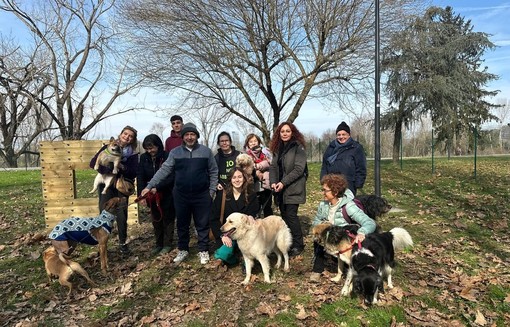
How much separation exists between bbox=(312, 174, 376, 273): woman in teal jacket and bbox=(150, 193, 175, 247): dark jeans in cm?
240

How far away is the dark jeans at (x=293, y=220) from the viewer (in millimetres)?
4941

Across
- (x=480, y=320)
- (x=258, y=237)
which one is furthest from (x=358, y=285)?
(x=258, y=237)

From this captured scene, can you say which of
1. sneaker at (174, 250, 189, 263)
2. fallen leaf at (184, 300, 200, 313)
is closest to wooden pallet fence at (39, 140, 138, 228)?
sneaker at (174, 250, 189, 263)

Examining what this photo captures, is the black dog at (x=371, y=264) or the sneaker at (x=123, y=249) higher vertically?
the black dog at (x=371, y=264)

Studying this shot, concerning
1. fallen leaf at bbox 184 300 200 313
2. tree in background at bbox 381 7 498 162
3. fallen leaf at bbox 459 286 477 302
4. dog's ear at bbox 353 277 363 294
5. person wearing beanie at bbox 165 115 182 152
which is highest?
tree in background at bbox 381 7 498 162

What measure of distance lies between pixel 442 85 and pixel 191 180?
15994 mm

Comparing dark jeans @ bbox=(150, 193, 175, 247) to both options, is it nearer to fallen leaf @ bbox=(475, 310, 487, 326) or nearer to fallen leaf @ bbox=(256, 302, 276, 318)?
fallen leaf @ bbox=(256, 302, 276, 318)

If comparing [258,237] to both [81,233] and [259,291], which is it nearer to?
[259,291]

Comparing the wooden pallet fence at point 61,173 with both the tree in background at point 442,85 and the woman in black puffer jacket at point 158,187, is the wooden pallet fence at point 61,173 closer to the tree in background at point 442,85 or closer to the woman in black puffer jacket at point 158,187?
the woman in black puffer jacket at point 158,187

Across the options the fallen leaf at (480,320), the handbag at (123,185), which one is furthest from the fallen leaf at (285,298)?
the handbag at (123,185)

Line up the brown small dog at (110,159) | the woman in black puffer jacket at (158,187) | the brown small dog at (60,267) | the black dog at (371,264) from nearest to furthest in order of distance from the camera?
1. the black dog at (371,264)
2. the brown small dog at (60,267)
3. the brown small dog at (110,159)
4. the woman in black puffer jacket at (158,187)

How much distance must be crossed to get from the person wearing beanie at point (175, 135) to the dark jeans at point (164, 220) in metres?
0.98

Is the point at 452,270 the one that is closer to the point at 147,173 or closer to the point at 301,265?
the point at 301,265

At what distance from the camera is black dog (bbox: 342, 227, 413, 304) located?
139 inches
